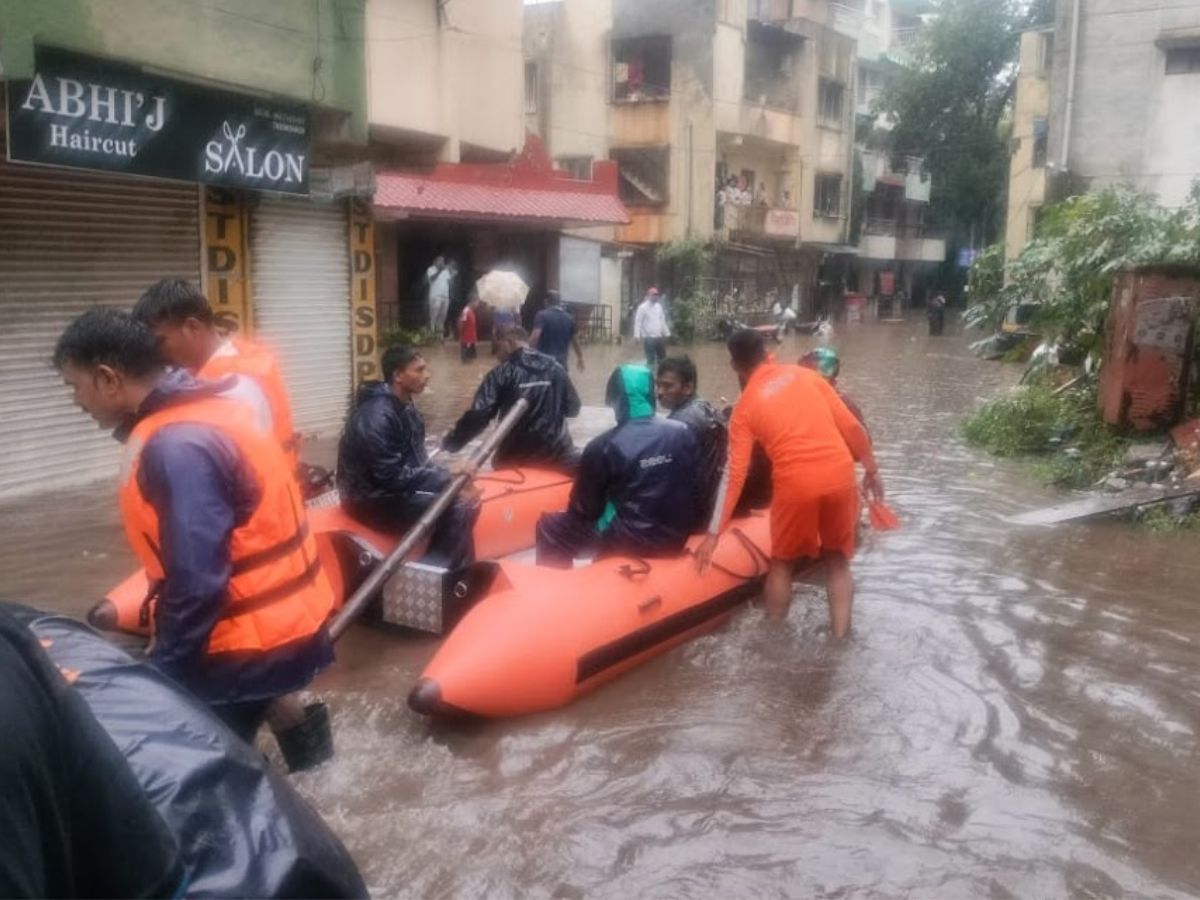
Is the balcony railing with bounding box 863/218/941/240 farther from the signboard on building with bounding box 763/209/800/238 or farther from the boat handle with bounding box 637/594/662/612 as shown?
the boat handle with bounding box 637/594/662/612

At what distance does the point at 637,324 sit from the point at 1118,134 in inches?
352

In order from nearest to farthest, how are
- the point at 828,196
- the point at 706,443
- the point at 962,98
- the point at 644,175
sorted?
the point at 706,443, the point at 644,175, the point at 828,196, the point at 962,98

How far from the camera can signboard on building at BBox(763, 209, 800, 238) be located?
33.1 metres

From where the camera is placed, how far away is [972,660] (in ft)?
19.1

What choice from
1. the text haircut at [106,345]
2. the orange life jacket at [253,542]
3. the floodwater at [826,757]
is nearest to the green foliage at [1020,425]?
the floodwater at [826,757]

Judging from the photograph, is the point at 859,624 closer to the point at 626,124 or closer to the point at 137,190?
the point at 137,190

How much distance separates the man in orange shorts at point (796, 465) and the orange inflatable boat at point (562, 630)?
0.82ft

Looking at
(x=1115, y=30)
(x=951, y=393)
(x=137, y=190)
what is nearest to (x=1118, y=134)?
(x=1115, y=30)

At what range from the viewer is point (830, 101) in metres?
36.6

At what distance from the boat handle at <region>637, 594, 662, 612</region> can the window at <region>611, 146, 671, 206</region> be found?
2552cm

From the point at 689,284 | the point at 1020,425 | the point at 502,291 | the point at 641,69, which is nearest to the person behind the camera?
the point at 502,291

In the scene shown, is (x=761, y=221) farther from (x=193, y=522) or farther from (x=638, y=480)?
(x=193, y=522)

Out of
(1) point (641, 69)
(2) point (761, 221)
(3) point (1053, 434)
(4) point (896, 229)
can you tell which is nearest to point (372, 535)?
(3) point (1053, 434)

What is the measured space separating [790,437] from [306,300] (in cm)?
721
